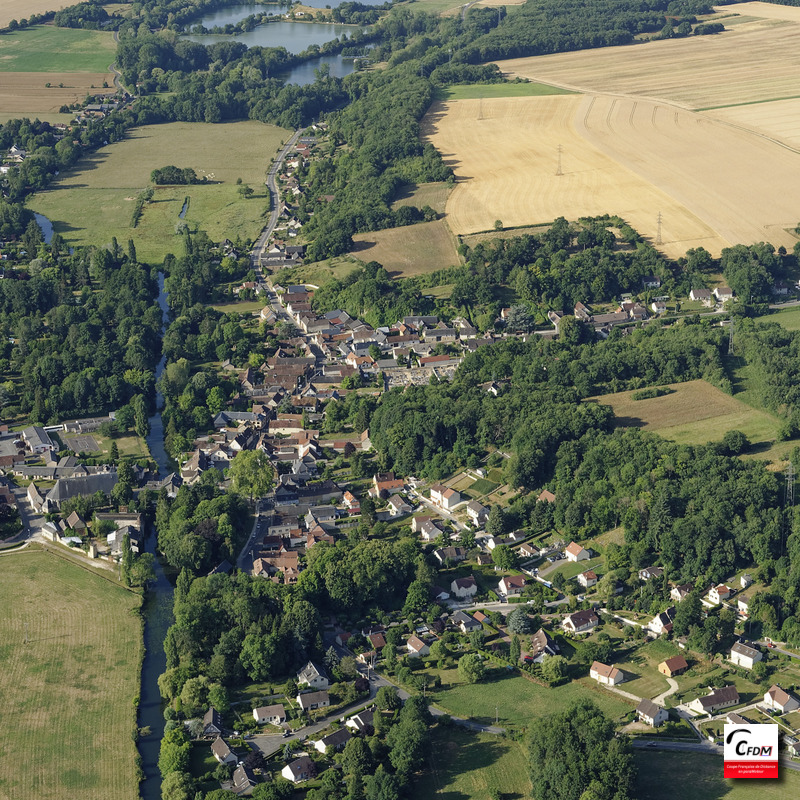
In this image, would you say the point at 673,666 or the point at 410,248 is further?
the point at 410,248

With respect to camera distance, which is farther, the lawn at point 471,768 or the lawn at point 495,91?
the lawn at point 495,91

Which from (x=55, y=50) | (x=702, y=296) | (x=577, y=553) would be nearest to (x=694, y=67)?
(x=702, y=296)

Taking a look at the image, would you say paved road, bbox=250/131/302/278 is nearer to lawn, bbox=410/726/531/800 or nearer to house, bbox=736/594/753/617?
house, bbox=736/594/753/617

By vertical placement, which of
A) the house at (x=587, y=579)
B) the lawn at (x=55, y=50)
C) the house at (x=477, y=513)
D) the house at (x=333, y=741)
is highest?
the lawn at (x=55, y=50)

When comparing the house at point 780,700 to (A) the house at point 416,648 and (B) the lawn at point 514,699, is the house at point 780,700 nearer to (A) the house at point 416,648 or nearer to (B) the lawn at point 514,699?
(B) the lawn at point 514,699

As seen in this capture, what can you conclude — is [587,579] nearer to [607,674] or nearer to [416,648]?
[607,674]

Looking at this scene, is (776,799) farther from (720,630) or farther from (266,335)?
(266,335)

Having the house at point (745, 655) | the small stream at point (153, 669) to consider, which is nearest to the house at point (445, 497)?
the small stream at point (153, 669)
